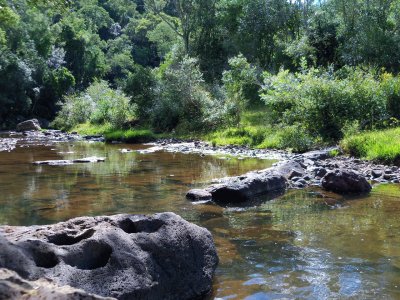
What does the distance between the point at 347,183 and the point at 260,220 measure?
3865mm

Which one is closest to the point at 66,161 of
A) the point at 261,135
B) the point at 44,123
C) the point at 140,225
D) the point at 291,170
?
the point at 291,170

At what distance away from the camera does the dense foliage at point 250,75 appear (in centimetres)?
2278

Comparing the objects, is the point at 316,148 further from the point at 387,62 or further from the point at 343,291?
the point at 343,291

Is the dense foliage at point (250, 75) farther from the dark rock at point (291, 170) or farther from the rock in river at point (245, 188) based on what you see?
the rock in river at point (245, 188)

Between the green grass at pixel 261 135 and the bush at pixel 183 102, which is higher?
the bush at pixel 183 102

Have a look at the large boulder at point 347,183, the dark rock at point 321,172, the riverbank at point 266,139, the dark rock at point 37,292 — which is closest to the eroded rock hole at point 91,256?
the dark rock at point 37,292

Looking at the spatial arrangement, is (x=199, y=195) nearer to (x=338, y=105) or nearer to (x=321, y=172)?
(x=321, y=172)

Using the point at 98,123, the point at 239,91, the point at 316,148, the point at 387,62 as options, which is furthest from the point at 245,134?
the point at 98,123

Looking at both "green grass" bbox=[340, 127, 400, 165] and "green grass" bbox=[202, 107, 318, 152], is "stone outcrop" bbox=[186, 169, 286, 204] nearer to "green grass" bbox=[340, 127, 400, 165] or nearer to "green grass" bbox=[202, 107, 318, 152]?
"green grass" bbox=[340, 127, 400, 165]

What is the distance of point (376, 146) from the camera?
1775 centimetres

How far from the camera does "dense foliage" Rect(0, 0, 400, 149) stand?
22781 mm

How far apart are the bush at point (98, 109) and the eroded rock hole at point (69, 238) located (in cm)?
3226

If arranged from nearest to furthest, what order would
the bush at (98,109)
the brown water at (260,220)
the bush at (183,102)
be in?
the brown water at (260,220) < the bush at (183,102) < the bush at (98,109)

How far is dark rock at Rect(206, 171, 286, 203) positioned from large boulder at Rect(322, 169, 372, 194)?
139 centimetres
